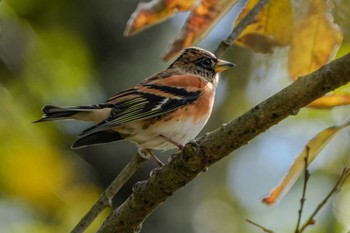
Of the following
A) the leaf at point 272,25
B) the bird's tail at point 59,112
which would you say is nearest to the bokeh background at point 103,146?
the bird's tail at point 59,112

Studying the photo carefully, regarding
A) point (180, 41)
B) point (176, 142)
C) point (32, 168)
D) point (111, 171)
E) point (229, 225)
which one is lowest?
point (229, 225)

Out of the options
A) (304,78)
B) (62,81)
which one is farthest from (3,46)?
(304,78)

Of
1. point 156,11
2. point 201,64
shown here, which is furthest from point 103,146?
point 156,11

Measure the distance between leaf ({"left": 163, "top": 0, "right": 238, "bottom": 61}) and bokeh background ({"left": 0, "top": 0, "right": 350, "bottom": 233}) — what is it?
50.9 inches

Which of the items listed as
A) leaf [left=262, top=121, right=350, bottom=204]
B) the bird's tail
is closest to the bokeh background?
the bird's tail

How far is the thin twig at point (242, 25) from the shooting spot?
389 centimetres

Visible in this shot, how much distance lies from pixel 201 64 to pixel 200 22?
8.27 feet

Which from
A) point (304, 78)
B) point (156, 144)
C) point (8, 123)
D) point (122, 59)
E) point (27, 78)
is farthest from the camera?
point (122, 59)

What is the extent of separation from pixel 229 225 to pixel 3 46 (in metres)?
4.18

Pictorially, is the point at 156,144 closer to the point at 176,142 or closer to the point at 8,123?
the point at 176,142

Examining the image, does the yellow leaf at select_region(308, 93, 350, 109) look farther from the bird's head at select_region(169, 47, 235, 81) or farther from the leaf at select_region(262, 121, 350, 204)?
the bird's head at select_region(169, 47, 235, 81)

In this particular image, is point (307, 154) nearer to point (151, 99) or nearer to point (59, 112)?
point (59, 112)

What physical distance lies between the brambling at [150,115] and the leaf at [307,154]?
1281 mm

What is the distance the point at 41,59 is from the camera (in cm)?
738
